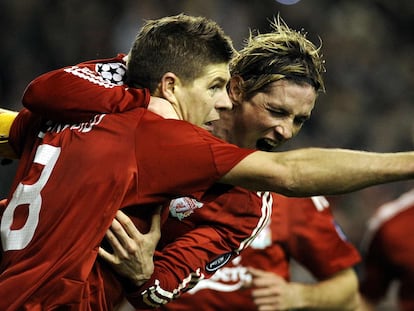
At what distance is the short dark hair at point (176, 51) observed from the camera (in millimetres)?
2814

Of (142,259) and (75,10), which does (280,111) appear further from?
(75,10)

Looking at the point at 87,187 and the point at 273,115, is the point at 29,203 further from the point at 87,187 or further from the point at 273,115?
the point at 273,115

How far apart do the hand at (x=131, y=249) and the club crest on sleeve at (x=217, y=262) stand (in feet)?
0.89

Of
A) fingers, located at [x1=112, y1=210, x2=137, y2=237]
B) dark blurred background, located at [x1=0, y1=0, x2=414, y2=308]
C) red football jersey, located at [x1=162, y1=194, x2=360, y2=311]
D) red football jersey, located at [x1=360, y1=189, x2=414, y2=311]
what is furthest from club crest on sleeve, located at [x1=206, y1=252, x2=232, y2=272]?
dark blurred background, located at [x1=0, y1=0, x2=414, y2=308]

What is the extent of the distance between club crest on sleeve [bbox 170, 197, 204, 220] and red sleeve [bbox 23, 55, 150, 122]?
512mm

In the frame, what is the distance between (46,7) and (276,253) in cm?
458

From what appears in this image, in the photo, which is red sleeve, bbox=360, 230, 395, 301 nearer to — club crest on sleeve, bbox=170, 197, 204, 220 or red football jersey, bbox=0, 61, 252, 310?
club crest on sleeve, bbox=170, 197, 204, 220

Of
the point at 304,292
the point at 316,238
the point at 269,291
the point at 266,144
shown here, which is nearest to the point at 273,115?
the point at 266,144

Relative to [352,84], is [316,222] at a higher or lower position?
higher

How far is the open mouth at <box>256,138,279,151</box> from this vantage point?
351 centimetres

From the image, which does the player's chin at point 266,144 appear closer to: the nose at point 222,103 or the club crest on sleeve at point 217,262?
the club crest on sleeve at point 217,262

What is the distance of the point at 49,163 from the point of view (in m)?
2.66

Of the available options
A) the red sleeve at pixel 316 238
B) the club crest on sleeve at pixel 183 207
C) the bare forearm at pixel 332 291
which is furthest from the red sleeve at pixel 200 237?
the bare forearm at pixel 332 291

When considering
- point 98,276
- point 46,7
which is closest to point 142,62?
point 98,276
